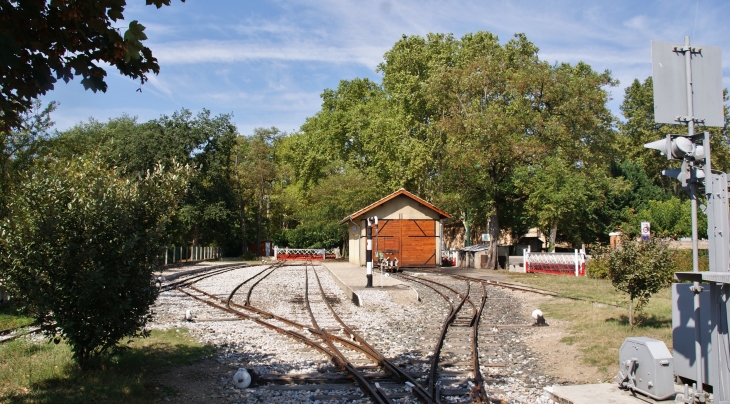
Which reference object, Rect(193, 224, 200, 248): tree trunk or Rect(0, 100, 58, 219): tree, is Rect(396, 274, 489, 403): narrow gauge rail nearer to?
Rect(0, 100, 58, 219): tree

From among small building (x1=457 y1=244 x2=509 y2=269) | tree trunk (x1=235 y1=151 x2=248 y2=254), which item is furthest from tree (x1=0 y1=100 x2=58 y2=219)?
tree trunk (x1=235 y1=151 x2=248 y2=254)

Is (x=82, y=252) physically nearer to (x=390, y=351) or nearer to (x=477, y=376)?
(x=390, y=351)

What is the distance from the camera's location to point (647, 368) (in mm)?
5523

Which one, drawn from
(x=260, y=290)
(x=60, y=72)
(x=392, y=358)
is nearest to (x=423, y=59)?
(x=260, y=290)

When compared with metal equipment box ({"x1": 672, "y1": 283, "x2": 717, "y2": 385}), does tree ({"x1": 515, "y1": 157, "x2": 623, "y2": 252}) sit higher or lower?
higher

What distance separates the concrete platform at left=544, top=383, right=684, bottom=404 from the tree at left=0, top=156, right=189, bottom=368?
16.1 ft

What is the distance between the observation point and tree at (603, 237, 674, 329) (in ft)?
30.1

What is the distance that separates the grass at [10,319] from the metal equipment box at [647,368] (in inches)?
370

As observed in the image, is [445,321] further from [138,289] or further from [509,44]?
[509,44]

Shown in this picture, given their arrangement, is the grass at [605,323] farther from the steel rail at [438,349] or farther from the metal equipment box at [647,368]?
the steel rail at [438,349]

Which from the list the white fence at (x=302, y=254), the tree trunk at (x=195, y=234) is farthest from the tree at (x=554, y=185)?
the tree trunk at (x=195, y=234)

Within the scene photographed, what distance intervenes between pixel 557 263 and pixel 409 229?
382 inches

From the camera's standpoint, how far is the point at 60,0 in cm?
428

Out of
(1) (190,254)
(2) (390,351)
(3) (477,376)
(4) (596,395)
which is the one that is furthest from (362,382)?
(1) (190,254)
